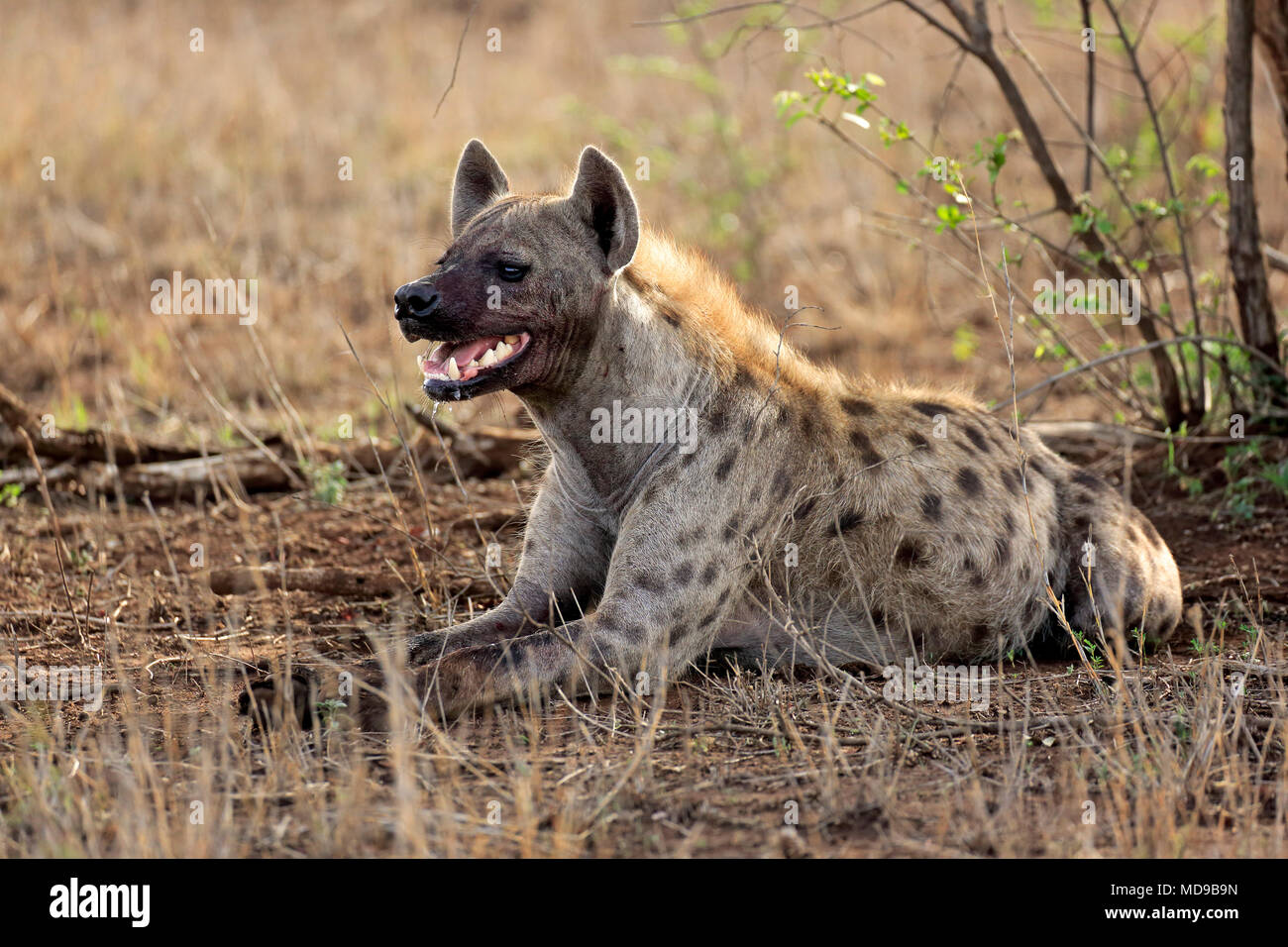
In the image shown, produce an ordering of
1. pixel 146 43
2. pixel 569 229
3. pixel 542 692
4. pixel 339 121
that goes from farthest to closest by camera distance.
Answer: pixel 146 43, pixel 339 121, pixel 569 229, pixel 542 692

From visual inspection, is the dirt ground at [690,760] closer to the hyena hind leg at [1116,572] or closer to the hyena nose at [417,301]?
the hyena hind leg at [1116,572]

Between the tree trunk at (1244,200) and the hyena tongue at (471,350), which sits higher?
the tree trunk at (1244,200)

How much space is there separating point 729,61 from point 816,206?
3870mm

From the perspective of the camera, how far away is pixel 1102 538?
194 inches

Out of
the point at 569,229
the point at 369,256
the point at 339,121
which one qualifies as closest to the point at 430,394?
the point at 569,229

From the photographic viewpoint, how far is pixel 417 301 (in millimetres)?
4109

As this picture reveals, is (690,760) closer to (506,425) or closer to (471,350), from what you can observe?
(471,350)

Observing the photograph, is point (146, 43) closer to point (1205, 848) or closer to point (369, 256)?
point (369, 256)

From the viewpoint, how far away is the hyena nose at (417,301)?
4.10 m

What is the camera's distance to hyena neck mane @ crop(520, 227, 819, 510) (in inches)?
175

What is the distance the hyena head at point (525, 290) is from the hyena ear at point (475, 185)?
0.41m

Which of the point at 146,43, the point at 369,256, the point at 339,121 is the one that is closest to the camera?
the point at 369,256

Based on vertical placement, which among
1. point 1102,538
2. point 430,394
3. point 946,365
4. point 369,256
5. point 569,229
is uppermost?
point 369,256

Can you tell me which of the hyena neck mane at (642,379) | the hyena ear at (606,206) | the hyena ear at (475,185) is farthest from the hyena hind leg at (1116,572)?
the hyena ear at (475,185)
